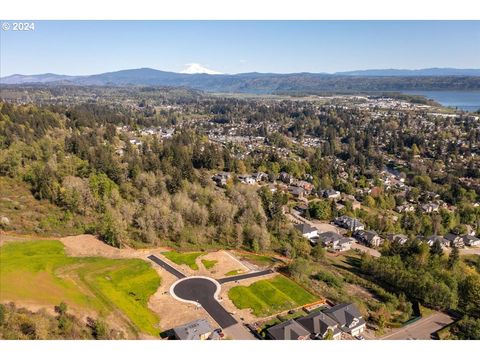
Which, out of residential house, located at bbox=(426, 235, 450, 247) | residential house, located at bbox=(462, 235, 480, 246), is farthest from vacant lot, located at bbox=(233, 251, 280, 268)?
residential house, located at bbox=(462, 235, 480, 246)

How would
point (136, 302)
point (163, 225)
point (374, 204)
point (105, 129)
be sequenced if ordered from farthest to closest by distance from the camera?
1. point (105, 129)
2. point (374, 204)
3. point (163, 225)
4. point (136, 302)

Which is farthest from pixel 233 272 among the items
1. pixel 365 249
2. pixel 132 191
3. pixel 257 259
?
pixel 132 191

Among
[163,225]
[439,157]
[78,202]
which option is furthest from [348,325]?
[439,157]

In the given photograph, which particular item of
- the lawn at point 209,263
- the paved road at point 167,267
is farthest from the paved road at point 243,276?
the paved road at point 167,267

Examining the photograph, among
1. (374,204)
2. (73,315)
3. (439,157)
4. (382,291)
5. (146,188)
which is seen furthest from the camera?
(439,157)

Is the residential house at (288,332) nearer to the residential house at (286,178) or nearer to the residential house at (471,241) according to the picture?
the residential house at (471,241)

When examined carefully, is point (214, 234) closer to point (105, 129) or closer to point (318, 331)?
point (318, 331)

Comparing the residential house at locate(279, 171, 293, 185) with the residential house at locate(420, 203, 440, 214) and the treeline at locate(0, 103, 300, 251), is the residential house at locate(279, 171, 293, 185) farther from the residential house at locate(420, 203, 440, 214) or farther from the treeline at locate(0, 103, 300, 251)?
the residential house at locate(420, 203, 440, 214)
